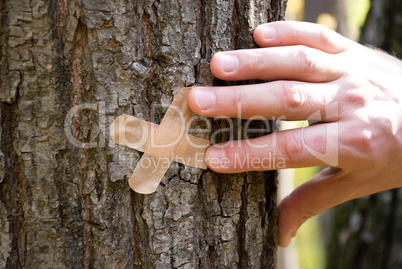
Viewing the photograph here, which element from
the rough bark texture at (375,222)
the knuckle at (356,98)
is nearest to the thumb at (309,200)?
the knuckle at (356,98)

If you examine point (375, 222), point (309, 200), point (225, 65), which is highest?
point (225, 65)

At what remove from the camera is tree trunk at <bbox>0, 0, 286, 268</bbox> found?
4.14ft

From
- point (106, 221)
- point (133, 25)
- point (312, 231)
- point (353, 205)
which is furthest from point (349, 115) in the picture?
point (312, 231)

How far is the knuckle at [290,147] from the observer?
1318 mm

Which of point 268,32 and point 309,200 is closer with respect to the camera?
point 268,32

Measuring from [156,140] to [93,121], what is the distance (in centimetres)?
20

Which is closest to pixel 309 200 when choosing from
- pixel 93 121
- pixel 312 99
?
pixel 312 99

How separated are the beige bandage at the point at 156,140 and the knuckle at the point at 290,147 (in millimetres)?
284

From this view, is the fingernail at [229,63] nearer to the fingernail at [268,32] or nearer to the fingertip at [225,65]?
the fingertip at [225,65]

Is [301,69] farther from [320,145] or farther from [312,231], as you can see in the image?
[312,231]

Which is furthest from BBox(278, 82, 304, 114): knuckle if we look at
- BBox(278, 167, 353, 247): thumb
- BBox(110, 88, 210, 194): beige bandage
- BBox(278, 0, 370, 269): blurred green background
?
BBox(278, 0, 370, 269): blurred green background

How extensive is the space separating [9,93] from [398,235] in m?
2.72

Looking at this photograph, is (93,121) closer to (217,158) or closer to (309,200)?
(217,158)

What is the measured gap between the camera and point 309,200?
5.51 ft
